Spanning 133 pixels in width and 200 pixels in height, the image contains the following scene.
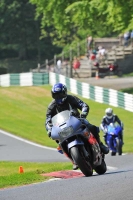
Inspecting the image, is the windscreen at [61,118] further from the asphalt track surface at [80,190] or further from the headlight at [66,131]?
the asphalt track surface at [80,190]

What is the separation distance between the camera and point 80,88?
1532 inches

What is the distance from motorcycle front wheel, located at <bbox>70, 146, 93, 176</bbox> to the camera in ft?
35.7

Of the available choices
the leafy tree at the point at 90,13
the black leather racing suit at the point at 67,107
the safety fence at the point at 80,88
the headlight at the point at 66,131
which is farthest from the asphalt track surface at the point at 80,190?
the leafy tree at the point at 90,13

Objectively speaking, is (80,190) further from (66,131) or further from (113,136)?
(113,136)

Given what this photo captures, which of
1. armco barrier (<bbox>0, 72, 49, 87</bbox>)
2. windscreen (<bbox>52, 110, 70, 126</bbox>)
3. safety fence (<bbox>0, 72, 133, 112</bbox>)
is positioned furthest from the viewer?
armco barrier (<bbox>0, 72, 49, 87</bbox>)

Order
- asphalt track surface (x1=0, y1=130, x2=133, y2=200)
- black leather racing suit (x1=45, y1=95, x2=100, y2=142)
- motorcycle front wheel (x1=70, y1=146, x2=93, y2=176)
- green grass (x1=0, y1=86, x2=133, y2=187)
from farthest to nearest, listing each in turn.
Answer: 1. green grass (x1=0, y1=86, x2=133, y2=187)
2. black leather racing suit (x1=45, y1=95, x2=100, y2=142)
3. motorcycle front wheel (x1=70, y1=146, x2=93, y2=176)
4. asphalt track surface (x1=0, y1=130, x2=133, y2=200)

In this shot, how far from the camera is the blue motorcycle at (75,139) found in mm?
10945

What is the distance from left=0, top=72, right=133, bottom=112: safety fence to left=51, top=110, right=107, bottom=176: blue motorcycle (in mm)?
20911

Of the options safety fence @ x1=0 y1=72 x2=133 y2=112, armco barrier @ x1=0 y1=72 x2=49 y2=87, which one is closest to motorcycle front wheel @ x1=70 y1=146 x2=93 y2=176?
safety fence @ x1=0 y1=72 x2=133 y2=112

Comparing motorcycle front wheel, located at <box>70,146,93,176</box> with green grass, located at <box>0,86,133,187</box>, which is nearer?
motorcycle front wheel, located at <box>70,146,93,176</box>

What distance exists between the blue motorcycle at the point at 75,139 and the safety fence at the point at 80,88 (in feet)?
68.6

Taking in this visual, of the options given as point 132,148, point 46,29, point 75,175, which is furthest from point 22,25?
point 75,175

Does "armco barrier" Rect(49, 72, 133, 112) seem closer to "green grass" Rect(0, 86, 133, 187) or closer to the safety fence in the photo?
the safety fence

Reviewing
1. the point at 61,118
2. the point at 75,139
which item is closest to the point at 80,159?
the point at 75,139
